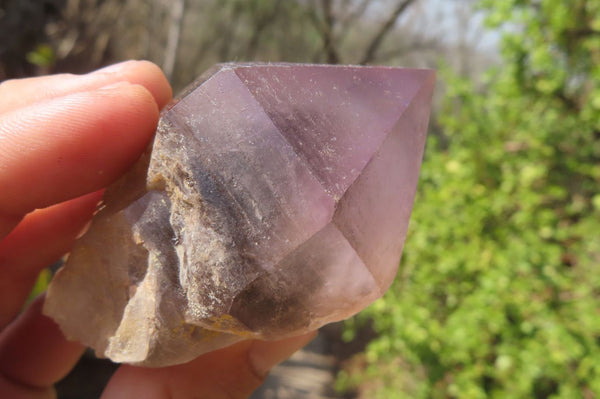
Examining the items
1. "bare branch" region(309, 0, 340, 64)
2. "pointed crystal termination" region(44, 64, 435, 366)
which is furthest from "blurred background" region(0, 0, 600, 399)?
"bare branch" region(309, 0, 340, 64)

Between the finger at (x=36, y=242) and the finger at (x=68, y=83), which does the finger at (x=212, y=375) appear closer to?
the finger at (x=36, y=242)

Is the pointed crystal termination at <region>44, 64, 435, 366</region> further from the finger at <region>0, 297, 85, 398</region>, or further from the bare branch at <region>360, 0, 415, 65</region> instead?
the bare branch at <region>360, 0, 415, 65</region>

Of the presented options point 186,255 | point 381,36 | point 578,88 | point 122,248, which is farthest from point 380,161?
point 381,36

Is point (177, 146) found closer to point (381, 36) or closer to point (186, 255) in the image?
point (186, 255)

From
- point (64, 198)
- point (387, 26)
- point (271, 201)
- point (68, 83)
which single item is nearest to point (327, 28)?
point (387, 26)

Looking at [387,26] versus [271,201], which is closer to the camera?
[271,201]

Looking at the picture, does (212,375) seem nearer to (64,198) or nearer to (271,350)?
(271,350)

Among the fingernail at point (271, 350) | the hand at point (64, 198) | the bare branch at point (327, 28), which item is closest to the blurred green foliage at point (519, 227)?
the fingernail at point (271, 350)

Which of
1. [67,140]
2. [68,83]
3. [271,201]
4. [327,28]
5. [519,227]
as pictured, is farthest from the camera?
[327,28]
